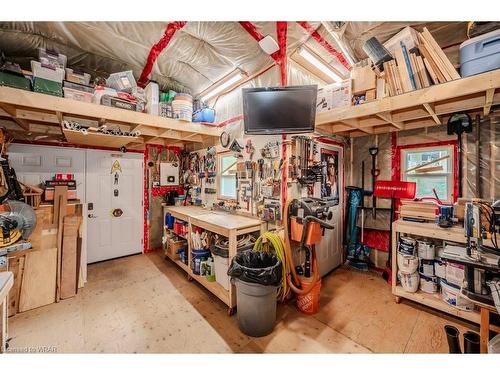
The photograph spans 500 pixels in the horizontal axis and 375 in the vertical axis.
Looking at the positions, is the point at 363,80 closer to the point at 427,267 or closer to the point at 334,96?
the point at 334,96

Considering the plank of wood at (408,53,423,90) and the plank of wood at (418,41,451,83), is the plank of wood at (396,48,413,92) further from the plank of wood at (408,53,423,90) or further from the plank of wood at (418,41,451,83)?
the plank of wood at (418,41,451,83)

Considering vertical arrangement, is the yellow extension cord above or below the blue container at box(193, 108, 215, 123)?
below

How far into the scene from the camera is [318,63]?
292cm

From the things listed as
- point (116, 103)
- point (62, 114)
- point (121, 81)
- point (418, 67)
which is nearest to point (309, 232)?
point (418, 67)

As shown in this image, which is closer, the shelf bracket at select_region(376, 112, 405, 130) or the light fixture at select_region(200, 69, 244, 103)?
the shelf bracket at select_region(376, 112, 405, 130)

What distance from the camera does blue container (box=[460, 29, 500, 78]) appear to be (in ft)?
5.50

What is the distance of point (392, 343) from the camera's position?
1.89 m

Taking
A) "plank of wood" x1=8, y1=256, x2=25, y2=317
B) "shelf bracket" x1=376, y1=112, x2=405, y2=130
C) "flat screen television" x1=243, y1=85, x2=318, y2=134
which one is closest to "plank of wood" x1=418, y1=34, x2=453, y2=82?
"shelf bracket" x1=376, y1=112, x2=405, y2=130

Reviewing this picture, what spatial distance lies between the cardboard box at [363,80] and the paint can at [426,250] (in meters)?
1.92

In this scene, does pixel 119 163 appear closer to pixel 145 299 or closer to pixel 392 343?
pixel 145 299

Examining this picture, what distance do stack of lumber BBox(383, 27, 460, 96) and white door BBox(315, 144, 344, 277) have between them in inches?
45.0

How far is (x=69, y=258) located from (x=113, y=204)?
4.45 feet
